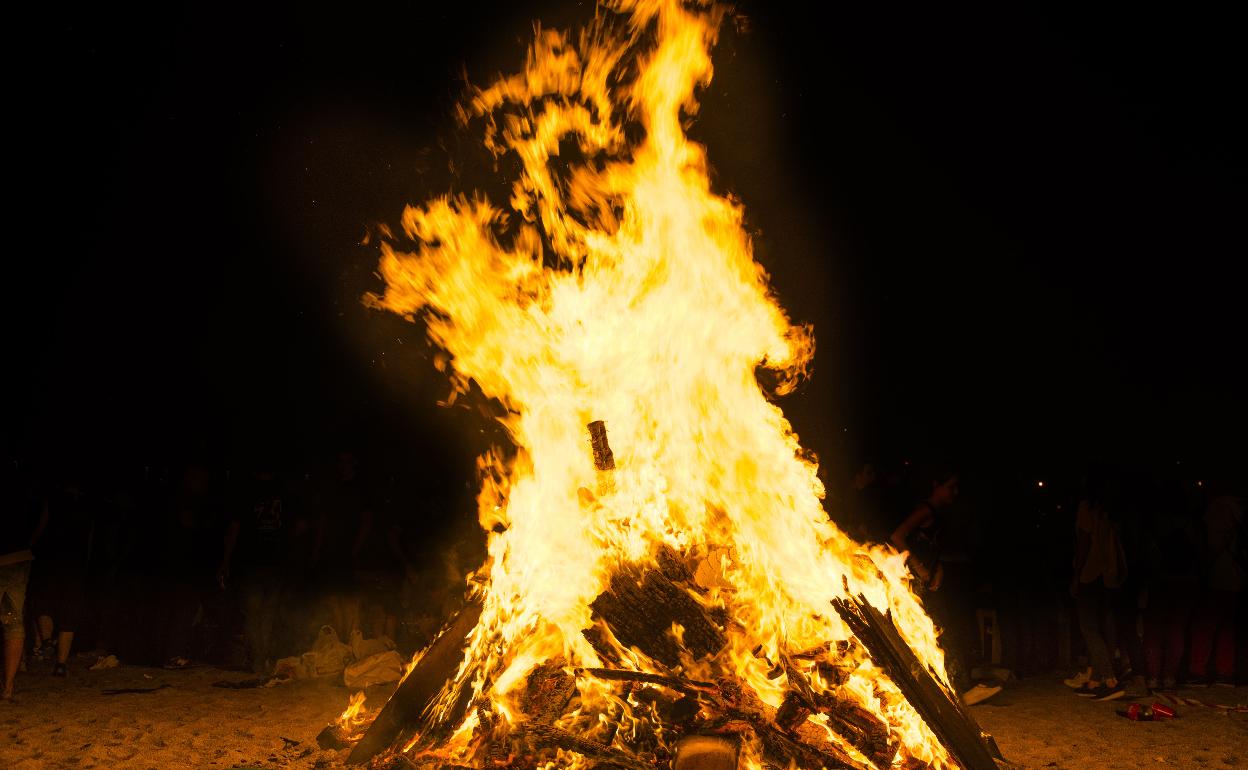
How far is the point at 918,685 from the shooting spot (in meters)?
5.85

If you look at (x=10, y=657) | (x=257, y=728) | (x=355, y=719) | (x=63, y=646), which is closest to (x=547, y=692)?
(x=355, y=719)

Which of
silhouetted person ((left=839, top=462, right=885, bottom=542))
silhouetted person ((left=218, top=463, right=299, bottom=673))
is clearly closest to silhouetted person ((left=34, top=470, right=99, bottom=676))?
silhouetted person ((left=218, top=463, right=299, bottom=673))

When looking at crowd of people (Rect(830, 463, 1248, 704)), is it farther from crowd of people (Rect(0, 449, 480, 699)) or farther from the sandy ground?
crowd of people (Rect(0, 449, 480, 699))

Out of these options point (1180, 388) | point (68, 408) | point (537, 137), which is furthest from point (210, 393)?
point (1180, 388)

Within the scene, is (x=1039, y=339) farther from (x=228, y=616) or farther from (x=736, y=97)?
(x=228, y=616)

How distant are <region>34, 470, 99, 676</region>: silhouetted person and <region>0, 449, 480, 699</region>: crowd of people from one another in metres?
0.01

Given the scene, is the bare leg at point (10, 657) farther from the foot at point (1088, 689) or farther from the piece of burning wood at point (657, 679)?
the foot at point (1088, 689)

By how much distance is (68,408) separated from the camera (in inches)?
1019

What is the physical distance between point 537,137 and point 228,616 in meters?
6.83

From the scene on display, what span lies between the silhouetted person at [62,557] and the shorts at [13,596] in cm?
217

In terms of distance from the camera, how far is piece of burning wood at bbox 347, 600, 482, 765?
591 centimetres

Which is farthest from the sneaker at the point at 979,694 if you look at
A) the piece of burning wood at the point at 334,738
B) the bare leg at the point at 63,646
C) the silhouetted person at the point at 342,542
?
the bare leg at the point at 63,646

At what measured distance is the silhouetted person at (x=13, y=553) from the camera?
23.8ft

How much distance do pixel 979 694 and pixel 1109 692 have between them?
1.73 meters
